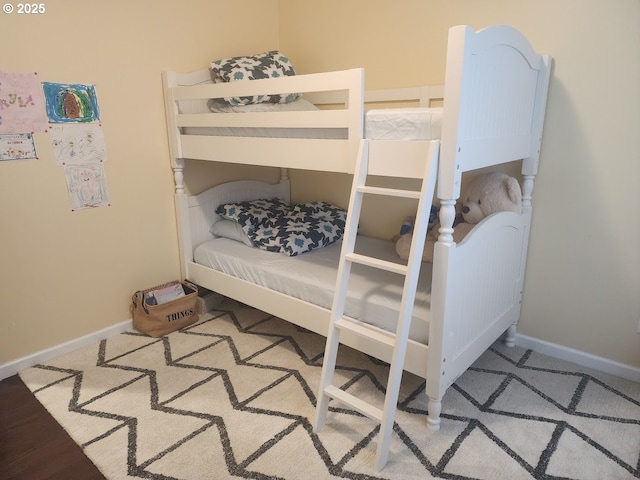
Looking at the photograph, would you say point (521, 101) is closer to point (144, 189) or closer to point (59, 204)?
point (144, 189)

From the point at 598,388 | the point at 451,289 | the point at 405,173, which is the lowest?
the point at 598,388

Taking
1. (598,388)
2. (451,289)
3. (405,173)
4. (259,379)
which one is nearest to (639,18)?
(405,173)

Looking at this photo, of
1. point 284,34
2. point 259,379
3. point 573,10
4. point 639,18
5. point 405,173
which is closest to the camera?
point 405,173

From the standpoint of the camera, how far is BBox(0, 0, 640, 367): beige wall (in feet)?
6.63

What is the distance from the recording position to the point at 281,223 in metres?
2.80

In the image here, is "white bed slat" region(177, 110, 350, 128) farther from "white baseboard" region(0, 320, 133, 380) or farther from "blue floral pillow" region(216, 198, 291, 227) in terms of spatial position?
"white baseboard" region(0, 320, 133, 380)

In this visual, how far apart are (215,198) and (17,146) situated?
1.18 m

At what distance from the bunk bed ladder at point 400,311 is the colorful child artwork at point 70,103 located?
1.58 meters

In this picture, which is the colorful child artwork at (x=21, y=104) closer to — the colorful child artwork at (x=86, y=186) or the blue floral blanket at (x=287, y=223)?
the colorful child artwork at (x=86, y=186)

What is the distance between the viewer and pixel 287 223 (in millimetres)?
2791

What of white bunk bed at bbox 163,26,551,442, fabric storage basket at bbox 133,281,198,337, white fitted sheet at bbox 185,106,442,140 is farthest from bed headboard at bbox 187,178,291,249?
white fitted sheet at bbox 185,106,442,140

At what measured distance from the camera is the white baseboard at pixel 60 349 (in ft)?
7.39

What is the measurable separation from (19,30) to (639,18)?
279 cm
